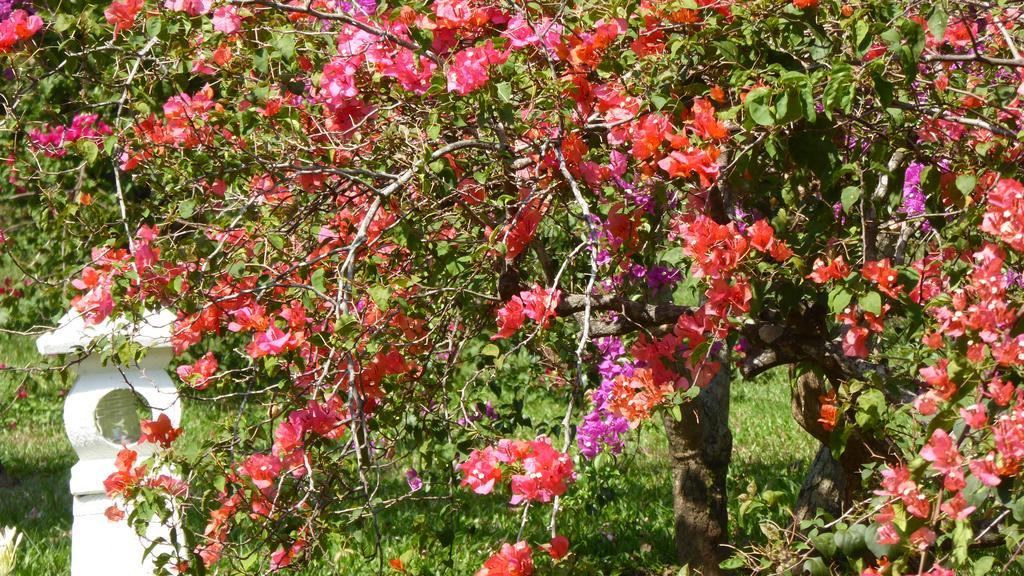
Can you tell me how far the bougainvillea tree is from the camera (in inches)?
76.1

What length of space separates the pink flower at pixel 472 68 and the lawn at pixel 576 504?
0.96m

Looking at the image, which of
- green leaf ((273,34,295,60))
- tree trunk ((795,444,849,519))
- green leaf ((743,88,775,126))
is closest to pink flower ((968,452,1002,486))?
green leaf ((743,88,775,126))

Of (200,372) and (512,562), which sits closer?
(512,562)

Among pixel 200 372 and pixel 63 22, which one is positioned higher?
pixel 63 22

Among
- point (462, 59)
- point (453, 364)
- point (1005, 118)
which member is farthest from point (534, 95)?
point (1005, 118)

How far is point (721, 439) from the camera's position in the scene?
3.52 m

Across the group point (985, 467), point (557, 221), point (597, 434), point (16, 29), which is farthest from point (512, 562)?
point (597, 434)

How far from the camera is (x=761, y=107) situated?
186 cm

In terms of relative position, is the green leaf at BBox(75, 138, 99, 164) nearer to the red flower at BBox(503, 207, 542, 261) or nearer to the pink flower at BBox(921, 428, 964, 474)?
the red flower at BBox(503, 207, 542, 261)

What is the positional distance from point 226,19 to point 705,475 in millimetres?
2041

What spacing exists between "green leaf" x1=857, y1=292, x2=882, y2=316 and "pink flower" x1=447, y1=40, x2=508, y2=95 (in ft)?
2.64

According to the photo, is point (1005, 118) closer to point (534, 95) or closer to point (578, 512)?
point (534, 95)

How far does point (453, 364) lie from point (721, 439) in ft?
3.82

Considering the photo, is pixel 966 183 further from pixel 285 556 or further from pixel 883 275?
pixel 285 556
